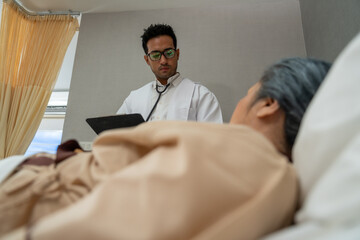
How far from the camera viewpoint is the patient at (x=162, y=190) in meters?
0.31

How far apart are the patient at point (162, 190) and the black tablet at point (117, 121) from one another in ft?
2.55

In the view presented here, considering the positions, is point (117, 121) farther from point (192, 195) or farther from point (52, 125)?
point (52, 125)

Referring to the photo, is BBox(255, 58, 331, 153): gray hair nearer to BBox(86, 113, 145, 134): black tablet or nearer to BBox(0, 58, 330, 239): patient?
BBox(0, 58, 330, 239): patient

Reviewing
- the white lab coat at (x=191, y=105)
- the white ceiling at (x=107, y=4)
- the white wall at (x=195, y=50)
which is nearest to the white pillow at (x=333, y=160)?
the white lab coat at (x=191, y=105)

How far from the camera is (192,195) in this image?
0.32 meters

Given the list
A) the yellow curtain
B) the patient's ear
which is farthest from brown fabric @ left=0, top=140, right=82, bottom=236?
the yellow curtain

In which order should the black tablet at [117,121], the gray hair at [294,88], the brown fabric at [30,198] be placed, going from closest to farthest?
the brown fabric at [30,198] → the gray hair at [294,88] → the black tablet at [117,121]

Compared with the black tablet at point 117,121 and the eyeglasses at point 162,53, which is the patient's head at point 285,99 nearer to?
the black tablet at point 117,121

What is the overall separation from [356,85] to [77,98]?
2.46 meters

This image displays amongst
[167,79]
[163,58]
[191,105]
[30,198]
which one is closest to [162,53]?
[163,58]

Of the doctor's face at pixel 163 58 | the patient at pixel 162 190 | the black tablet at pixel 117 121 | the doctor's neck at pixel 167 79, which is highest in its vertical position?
the doctor's face at pixel 163 58

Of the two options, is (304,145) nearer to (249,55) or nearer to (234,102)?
(234,102)

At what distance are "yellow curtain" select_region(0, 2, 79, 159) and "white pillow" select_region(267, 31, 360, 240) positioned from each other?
2476 mm

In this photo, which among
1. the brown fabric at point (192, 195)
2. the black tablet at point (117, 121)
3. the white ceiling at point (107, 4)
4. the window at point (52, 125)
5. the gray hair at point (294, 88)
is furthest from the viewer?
the window at point (52, 125)
